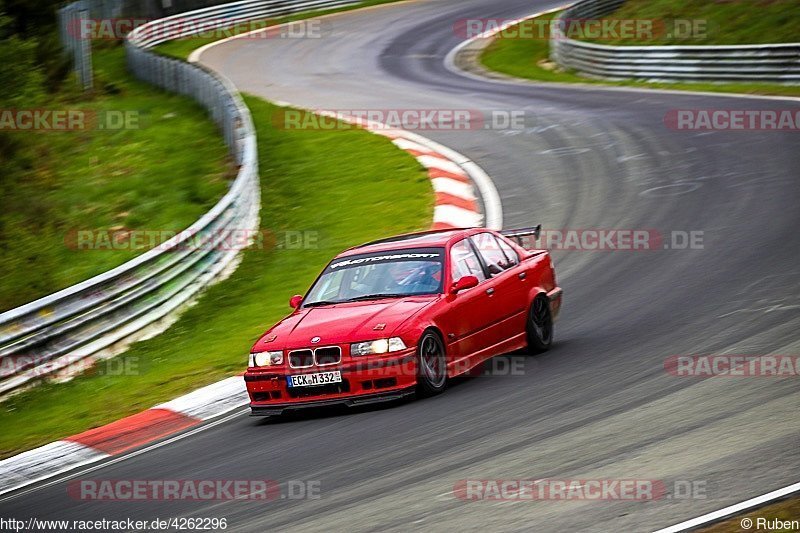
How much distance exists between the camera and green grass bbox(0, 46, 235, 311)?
15.9 m

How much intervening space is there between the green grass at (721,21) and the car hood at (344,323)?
1987cm

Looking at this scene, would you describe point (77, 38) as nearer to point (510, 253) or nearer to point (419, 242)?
point (510, 253)

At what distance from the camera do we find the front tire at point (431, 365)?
9.27m

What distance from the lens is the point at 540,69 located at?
33.3m

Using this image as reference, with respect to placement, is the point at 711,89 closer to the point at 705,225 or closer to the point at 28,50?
the point at 705,225

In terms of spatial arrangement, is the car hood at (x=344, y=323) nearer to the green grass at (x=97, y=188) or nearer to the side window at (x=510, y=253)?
the side window at (x=510, y=253)

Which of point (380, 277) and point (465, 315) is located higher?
point (380, 277)

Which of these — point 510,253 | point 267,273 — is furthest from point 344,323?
point 267,273

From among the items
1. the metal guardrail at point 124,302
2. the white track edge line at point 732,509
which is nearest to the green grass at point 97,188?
the metal guardrail at point 124,302

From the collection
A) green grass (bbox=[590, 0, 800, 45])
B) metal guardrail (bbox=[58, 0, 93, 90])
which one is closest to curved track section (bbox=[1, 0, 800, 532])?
green grass (bbox=[590, 0, 800, 45])

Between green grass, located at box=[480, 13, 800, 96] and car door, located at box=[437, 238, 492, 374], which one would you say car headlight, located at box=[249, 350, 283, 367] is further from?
green grass, located at box=[480, 13, 800, 96]

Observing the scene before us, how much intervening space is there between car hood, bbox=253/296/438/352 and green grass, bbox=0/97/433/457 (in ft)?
5.40

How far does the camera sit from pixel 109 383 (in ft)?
39.5

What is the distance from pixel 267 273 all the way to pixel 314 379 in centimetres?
640
